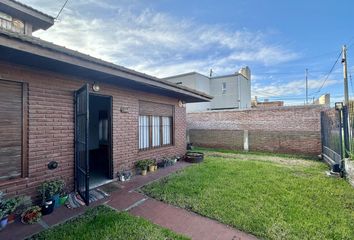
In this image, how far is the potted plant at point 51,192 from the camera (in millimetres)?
3604

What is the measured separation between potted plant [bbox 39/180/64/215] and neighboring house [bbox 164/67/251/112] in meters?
15.6

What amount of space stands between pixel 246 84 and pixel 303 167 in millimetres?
15984

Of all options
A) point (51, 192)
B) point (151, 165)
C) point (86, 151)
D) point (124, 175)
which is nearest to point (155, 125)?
point (151, 165)

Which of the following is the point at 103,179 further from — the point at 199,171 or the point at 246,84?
the point at 246,84

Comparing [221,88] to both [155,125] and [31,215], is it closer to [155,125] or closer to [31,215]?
[155,125]

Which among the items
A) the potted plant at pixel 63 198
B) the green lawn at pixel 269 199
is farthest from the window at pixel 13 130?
the green lawn at pixel 269 199

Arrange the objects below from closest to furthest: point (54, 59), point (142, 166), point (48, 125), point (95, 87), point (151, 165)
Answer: point (54, 59) < point (48, 125) < point (95, 87) < point (142, 166) < point (151, 165)

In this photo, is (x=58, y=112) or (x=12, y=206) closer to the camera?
(x=12, y=206)

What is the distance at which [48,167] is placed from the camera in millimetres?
4078

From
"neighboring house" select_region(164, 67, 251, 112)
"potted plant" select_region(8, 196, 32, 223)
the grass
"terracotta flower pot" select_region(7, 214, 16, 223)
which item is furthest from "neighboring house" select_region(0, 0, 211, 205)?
"neighboring house" select_region(164, 67, 251, 112)

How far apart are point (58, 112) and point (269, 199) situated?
528cm

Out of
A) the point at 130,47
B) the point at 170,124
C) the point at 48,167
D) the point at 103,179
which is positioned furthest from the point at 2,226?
the point at 130,47

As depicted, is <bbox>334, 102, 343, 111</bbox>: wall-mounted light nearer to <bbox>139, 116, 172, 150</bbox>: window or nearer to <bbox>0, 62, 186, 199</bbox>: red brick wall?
<bbox>139, 116, 172, 150</bbox>: window

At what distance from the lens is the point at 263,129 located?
34.3 ft
